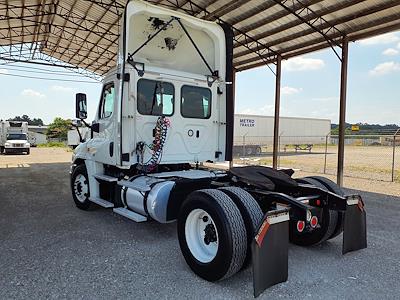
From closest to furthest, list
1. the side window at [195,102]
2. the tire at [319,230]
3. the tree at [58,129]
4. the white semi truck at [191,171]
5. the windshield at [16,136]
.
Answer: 1. the white semi truck at [191,171]
2. the tire at [319,230]
3. the side window at [195,102]
4. the windshield at [16,136]
5. the tree at [58,129]

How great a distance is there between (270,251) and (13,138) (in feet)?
94.8

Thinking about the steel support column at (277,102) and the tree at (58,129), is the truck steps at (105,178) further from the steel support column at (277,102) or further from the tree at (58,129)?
the tree at (58,129)

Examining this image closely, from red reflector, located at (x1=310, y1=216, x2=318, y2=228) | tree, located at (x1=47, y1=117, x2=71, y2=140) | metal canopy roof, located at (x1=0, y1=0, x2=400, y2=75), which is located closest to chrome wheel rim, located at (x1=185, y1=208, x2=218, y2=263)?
red reflector, located at (x1=310, y1=216, x2=318, y2=228)

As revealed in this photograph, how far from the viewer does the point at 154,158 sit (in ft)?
18.3

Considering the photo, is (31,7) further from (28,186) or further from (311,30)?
(311,30)

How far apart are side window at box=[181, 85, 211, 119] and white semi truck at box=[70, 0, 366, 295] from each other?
0.06ft

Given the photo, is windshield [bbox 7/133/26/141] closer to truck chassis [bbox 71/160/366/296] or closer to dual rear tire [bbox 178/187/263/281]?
truck chassis [bbox 71/160/366/296]

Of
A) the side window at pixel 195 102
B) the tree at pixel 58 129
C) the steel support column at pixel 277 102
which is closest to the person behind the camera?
the side window at pixel 195 102

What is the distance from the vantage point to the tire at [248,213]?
3.29 m

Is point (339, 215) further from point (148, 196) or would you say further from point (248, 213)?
point (148, 196)

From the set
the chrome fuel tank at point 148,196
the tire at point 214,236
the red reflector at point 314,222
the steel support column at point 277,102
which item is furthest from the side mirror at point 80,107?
the steel support column at point 277,102

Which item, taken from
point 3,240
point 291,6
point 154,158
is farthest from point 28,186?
point 291,6

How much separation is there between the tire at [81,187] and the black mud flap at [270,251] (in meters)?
4.34

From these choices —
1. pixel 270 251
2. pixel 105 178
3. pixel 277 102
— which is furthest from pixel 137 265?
pixel 277 102
